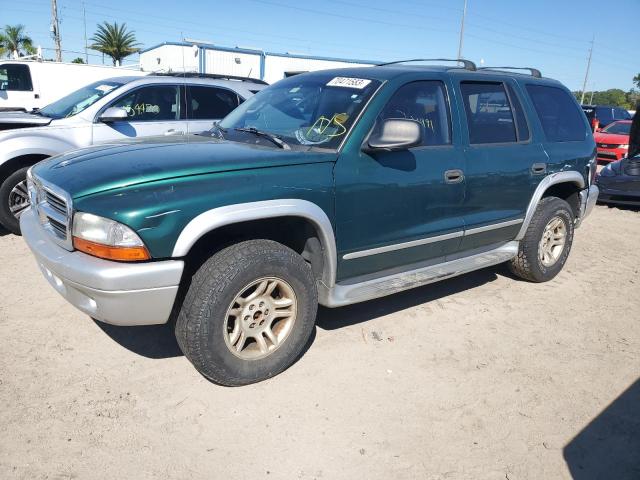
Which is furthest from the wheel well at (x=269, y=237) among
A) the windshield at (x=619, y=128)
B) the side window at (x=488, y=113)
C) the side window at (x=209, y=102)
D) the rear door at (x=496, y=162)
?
the windshield at (x=619, y=128)

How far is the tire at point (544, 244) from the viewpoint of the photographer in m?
4.57

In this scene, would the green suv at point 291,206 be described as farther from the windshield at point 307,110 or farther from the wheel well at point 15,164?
the wheel well at point 15,164

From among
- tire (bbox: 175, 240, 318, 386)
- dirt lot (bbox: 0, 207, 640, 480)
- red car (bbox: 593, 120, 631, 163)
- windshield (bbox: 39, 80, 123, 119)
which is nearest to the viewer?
dirt lot (bbox: 0, 207, 640, 480)

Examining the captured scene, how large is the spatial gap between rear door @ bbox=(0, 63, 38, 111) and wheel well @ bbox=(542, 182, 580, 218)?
1148cm

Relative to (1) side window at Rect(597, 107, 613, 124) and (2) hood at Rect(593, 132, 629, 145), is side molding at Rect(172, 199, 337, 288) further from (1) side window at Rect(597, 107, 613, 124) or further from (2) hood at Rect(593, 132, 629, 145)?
(1) side window at Rect(597, 107, 613, 124)

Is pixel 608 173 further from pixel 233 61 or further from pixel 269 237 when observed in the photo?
pixel 233 61

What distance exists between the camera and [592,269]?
5.50 m

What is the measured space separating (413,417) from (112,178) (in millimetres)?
2077

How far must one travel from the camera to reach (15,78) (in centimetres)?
1195

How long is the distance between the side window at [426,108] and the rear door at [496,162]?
0.63 feet

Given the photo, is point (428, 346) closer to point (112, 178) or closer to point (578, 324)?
point (578, 324)

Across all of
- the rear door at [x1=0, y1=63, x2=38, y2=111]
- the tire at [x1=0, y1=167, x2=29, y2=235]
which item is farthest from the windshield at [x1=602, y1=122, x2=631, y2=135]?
the rear door at [x1=0, y1=63, x2=38, y2=111]

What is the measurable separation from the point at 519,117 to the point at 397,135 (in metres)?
1.77

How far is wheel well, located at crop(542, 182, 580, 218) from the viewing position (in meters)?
4.88
